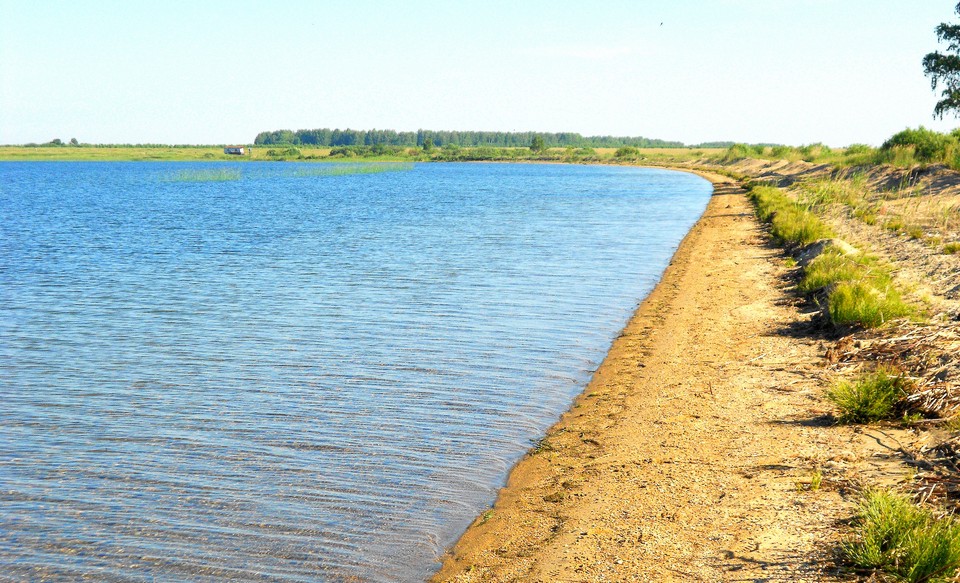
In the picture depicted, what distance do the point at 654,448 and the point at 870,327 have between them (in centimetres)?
498

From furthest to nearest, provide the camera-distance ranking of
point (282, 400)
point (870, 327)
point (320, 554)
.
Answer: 1. point (870, 327)
2. point (282, 400)
3. point (320, 554)

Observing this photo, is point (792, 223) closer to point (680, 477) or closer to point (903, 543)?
point (680, 477)

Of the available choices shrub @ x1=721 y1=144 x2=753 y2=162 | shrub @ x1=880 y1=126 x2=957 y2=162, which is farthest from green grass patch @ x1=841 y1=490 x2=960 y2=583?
shrub @ x1=721 y1=144 x2=753 y2=162

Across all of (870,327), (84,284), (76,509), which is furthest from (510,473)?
(84,284)

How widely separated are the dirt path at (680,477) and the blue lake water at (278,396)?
1.76 feet

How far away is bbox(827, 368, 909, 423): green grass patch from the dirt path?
33 centimetres

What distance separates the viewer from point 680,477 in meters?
7.72

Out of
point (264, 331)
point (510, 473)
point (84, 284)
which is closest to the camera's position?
point (510, 473)

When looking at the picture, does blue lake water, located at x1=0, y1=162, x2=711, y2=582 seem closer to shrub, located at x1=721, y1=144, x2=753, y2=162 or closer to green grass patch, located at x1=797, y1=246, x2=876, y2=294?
green grass patch, located at x1=797, y1=246, x2=876, y2=294

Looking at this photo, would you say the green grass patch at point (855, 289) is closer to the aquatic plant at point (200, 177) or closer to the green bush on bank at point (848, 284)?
the green bush on bank at point (848, 284)

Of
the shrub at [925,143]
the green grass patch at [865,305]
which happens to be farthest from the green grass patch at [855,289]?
the shrub at [925,143]

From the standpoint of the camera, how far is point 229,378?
1193cm

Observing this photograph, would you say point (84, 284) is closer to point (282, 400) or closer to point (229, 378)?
point (229, 378)

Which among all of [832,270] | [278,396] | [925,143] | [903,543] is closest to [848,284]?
[832,270]
